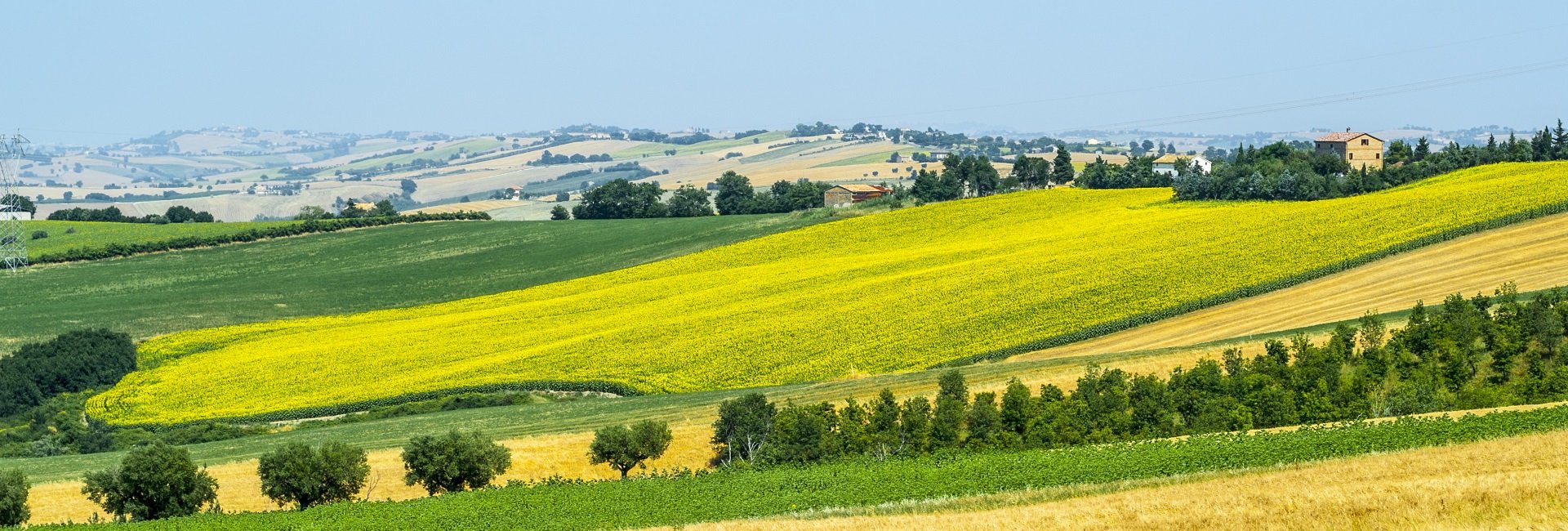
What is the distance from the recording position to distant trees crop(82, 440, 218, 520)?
46.5 m

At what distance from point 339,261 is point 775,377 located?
67454mm

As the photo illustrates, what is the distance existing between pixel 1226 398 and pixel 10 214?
108 metres

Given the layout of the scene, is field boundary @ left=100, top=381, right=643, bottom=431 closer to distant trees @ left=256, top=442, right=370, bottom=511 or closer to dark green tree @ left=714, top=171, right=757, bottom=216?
distant trees @ left=256, top=442, right=370, bottom=511

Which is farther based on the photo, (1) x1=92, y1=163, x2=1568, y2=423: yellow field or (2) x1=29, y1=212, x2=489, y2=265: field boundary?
(2) x1=29, y1=212, x2=489, y2=265: field boundary

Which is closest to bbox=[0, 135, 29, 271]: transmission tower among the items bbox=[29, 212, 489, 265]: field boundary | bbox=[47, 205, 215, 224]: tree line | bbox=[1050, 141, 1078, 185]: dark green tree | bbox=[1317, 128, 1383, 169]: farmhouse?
bbox=[29, 212, 489, 265]: field boundary

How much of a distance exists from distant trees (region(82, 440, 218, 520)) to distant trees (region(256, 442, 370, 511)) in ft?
7.38

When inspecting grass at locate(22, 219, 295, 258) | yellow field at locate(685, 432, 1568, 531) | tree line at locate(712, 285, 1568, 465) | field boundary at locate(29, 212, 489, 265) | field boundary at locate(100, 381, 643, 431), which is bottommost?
field boundary at locate(100, 381, 643, 431)

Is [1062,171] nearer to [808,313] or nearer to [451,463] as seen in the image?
[808,313]

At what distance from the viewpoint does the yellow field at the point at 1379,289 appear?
213ft

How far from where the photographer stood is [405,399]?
70812 mm

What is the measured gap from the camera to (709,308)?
276 ft

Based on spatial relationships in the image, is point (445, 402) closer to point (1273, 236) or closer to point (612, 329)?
point (612, 329)

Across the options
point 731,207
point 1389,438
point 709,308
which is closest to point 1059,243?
point 709,308

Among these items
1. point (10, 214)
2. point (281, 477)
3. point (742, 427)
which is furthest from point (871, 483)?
point (10, 214)
